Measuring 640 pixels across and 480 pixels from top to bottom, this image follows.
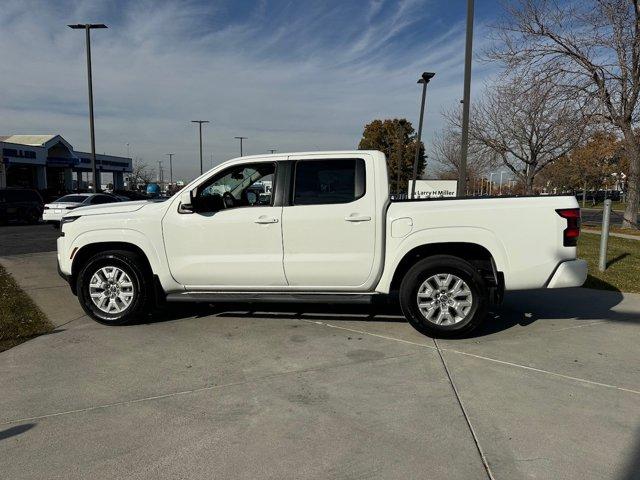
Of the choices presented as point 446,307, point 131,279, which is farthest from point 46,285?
point 446,307

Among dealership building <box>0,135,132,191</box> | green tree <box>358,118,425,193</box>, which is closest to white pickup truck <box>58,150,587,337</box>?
dealership building <box>0,135,132,191</box>

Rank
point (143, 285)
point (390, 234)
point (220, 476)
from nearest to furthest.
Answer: point (220, 476) < point (390, 234) < point (143, 285)

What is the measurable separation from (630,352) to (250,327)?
3852mm

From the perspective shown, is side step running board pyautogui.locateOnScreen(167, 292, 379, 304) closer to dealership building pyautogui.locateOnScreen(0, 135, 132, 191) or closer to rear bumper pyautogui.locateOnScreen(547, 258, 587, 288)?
rear bumper pyautogui.locateOnScreen(547, 258, 587, 288)

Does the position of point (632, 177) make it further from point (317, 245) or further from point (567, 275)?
point (317, 245)

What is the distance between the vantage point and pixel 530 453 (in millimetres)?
2994

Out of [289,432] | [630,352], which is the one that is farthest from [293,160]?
[630,352]

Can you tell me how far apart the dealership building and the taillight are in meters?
37.1

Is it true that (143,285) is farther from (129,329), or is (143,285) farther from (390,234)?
(390,234)

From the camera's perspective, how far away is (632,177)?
19234mm

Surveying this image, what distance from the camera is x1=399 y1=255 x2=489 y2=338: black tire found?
16.3ft

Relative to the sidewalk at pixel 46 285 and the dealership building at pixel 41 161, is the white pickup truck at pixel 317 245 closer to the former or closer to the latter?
the sidewalk at pixel 46 285

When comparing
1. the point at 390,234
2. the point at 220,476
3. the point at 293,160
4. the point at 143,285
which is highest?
the point at 293,160

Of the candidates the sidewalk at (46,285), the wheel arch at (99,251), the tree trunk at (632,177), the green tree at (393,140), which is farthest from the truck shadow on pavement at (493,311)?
the green tree at (393,140)
